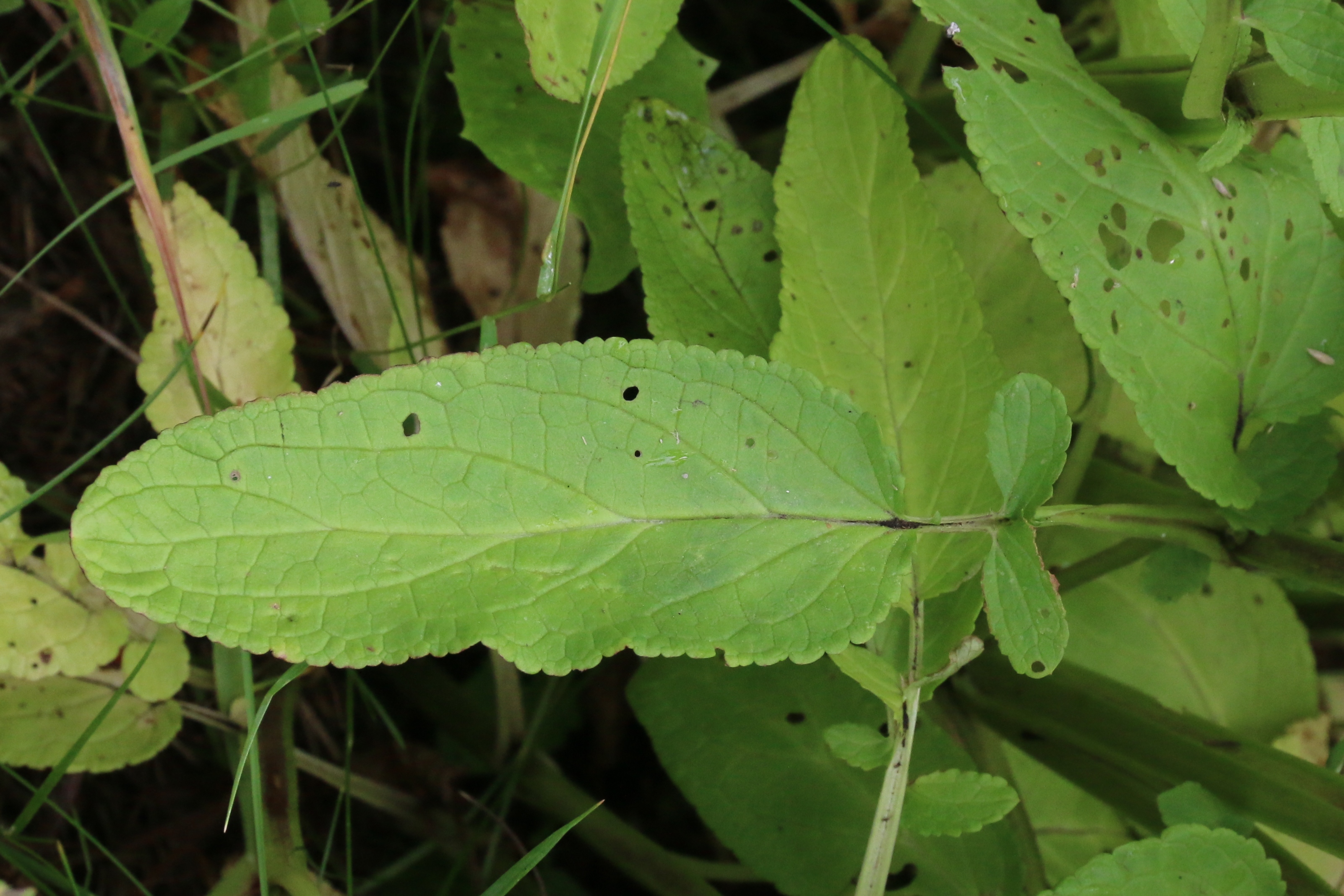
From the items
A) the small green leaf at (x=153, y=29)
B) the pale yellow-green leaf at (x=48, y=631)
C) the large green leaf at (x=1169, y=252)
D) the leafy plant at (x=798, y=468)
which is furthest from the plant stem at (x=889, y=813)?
the small green leaf at (x=153, y=29)

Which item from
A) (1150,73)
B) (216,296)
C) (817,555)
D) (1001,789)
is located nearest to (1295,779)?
(1001,789)

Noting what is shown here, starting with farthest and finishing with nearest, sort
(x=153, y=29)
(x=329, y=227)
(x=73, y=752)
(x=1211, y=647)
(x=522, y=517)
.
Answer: (x=1211, y=647) → (x=329, y=227) → (x=153, y=29) → (x=73, y=752) → (x=522, y=517)

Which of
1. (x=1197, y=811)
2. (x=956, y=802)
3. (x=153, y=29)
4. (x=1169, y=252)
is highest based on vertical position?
(x=153, y=29)

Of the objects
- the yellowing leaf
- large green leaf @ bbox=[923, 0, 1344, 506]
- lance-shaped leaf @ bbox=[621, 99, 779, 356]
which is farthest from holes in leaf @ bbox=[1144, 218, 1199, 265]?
the yellowing leaf

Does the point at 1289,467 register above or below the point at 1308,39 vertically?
below

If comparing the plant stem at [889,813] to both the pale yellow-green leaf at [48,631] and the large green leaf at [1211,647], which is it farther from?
the pale yellow-green leaf at [48,631]

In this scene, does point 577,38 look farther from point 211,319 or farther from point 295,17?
point 211,319

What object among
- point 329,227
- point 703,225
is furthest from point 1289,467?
point 329,227

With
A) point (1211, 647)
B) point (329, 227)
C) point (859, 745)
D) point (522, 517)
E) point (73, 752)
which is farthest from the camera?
point (1211, 647)
